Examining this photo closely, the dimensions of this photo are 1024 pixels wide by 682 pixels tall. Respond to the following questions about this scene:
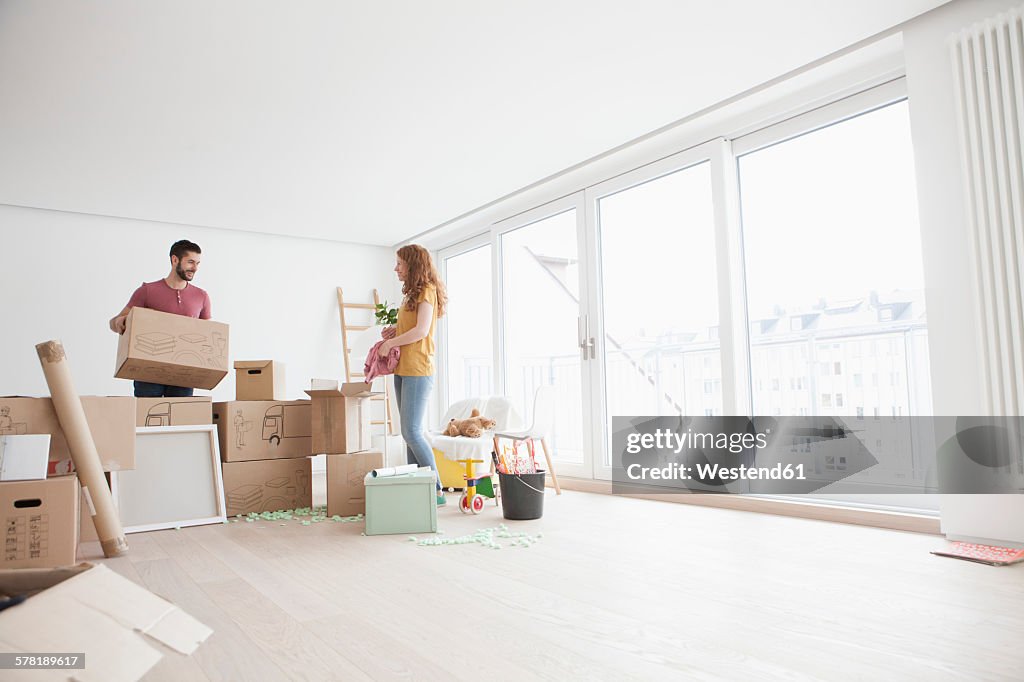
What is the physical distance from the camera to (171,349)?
3189 millimetres

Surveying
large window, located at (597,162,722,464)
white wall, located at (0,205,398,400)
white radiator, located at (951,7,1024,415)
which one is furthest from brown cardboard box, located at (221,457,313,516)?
white radiator, located at (951,7,1024,415)

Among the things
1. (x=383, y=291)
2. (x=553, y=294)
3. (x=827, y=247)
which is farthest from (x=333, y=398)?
(x=383, y=291)

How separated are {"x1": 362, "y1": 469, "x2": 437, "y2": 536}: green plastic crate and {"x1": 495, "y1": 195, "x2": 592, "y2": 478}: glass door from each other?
2.17 metres

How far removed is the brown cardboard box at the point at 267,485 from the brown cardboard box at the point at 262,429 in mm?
48

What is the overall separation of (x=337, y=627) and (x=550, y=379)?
380 cm

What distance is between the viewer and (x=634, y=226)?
4484mm

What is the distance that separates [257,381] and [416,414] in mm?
1040

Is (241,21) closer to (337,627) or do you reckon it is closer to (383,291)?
(337,627)

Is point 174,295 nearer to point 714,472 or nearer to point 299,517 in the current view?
point 299,517

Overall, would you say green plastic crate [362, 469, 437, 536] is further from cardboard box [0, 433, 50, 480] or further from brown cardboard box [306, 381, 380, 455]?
cardboard box [0, 433, 50, 480]

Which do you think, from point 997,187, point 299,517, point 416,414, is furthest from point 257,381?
point 997,187

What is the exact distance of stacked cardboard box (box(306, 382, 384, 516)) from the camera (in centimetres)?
342

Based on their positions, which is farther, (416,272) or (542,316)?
(542,316)
